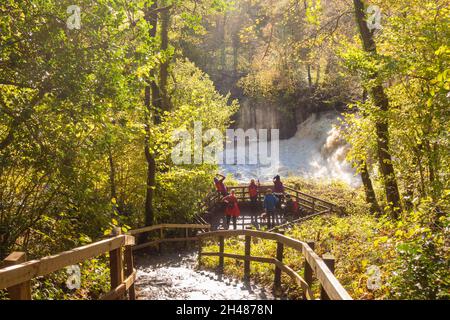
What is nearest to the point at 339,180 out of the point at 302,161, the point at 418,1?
the point at 302,161

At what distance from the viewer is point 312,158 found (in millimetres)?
38719

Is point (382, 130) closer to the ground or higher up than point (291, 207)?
higher up

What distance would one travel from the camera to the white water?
3478 centimetres

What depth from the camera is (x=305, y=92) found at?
4428 cm

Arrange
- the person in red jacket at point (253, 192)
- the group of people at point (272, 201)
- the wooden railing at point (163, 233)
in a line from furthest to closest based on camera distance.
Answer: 1. the person in red jacket at point (253, 192)
2. the group of people at point (272, 201)
3. the wooden railing at point (163, 233)

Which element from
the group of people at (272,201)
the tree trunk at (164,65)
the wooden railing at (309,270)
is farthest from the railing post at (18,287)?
the group of people at (272,201)

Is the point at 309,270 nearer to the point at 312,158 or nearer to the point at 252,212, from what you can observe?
the point at 252,212

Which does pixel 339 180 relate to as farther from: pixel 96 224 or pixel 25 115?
pixel 25 115

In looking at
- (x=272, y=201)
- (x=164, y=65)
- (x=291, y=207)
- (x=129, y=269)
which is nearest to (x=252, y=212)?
(x=291, y=207)

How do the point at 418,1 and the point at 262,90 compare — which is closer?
the point at 418,1

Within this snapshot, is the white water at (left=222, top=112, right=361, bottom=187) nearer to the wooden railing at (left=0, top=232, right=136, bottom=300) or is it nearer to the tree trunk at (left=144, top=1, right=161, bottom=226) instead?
the tree trunk at (left=144, top=1, right=161, bottom=226)

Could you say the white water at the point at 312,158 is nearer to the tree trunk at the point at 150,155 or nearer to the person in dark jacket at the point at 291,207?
the person in dark jacket at the point at 291,207

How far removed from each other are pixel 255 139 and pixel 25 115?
134 ft

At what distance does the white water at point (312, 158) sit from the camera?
34.8 meters
